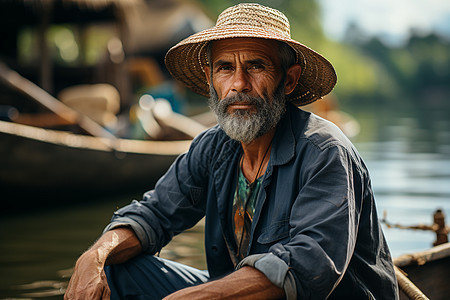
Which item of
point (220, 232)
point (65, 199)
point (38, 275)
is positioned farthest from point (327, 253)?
point (65, 199)

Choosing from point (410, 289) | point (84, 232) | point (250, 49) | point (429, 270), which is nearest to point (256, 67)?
point (250, 49)

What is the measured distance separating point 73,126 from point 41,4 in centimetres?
227

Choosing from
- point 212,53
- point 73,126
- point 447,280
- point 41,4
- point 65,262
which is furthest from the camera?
point 41,4

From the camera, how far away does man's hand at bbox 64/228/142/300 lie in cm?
209

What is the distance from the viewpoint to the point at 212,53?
2.35 m

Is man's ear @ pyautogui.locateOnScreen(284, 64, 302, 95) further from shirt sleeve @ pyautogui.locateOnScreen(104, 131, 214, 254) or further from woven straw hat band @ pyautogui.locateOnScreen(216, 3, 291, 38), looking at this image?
shirt sleeve @ pyautogui.locateOnScreen(104, 131, 214, 254)

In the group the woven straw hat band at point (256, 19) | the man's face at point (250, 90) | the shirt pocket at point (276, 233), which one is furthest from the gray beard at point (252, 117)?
the shirt pocket at point (276, 233)

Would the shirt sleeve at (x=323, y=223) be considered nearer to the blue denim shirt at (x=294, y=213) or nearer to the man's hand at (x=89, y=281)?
the blue denim shirt at (x=294, y=213)

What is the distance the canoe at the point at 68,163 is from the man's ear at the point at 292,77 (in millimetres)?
3709

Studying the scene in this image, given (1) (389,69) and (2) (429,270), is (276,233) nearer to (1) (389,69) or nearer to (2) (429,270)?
(2) (429,270)

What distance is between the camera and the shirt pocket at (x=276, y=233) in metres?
2.02

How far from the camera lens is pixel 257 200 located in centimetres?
212

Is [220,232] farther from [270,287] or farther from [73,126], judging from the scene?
[73,126]

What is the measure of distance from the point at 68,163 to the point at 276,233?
4.30 meters
